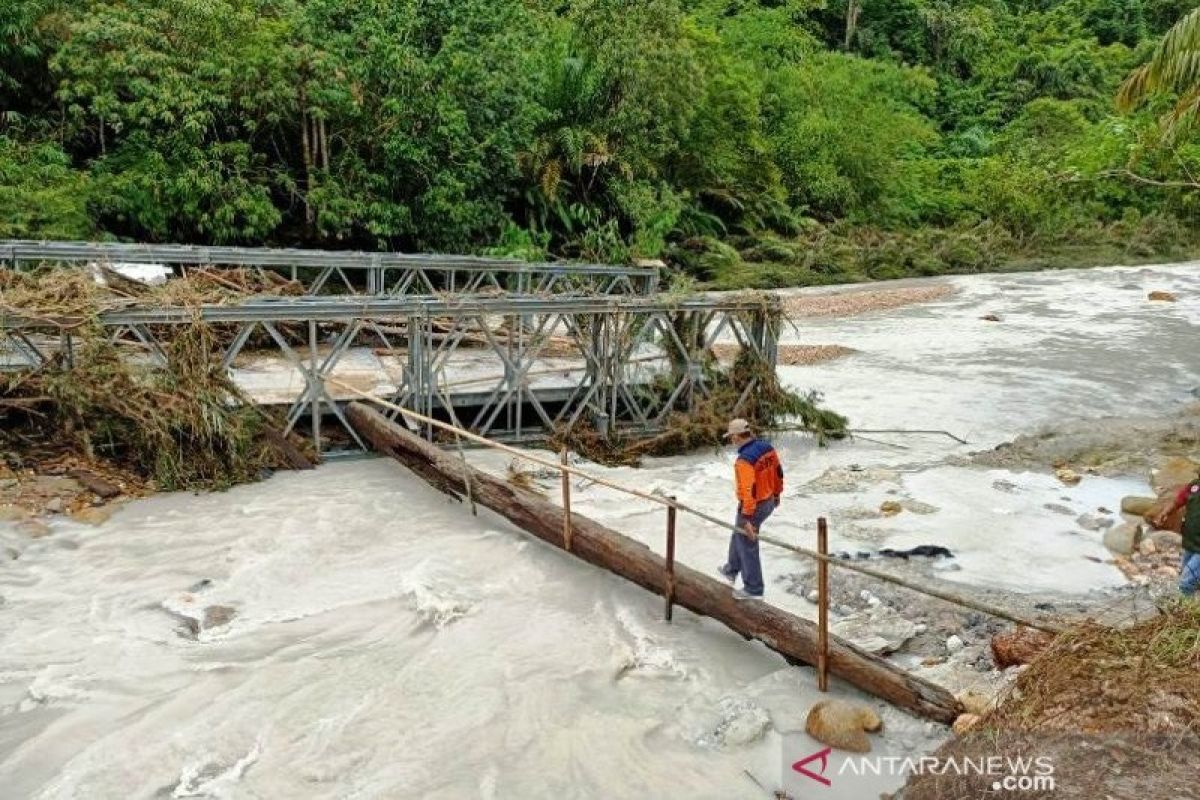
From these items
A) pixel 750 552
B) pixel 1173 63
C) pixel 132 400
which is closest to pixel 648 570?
pixel 750 552

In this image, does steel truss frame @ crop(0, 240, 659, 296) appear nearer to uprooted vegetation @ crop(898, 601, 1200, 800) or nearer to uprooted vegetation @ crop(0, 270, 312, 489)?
uprooted vegetation @ crop(0, 270, 312, 489)

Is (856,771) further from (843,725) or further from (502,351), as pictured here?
(502,351)

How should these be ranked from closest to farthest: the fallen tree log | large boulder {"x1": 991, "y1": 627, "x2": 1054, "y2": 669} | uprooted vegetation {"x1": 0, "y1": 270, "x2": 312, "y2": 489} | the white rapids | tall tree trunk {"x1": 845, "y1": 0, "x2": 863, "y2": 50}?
1. the white rapids
2. the fallen tree log
3. large boulder {"x1": 991, "y1": 627, "x2": 1054, "y2": 669}
4. uprooted vegetation {"x1": 0, "y1": 270, "x2": 312, "y2": 489}
5. tall tree trunk {"x1": 845, "y1": 0, "x2": 863, "y2": 50}

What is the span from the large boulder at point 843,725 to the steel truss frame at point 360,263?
1038 centimetres

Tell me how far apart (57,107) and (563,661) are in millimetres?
21781

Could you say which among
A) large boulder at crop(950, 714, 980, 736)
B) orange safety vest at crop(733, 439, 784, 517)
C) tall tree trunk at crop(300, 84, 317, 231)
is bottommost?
large boulder at crop(950, 714, 980, 736)

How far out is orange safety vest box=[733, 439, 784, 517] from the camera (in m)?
8.56

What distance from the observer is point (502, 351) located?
13742 mm

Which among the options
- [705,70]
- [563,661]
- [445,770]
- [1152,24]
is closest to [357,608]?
[563,661]

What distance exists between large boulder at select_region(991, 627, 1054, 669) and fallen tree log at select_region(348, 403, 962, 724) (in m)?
0.95

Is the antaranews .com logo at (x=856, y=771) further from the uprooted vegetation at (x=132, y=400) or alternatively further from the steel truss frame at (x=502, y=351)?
the uprooted vegetation at (x=132, y=400)

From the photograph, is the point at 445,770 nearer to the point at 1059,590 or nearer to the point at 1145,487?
the point at 1059,590

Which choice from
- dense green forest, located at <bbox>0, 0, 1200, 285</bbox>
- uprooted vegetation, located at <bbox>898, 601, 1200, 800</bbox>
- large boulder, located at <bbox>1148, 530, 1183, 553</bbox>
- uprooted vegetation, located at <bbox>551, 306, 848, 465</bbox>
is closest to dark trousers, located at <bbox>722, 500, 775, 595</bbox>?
uprooted vegetation, located at <bbox>898, 601, 1200, 800</bbox>

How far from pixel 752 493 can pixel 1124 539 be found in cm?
477
